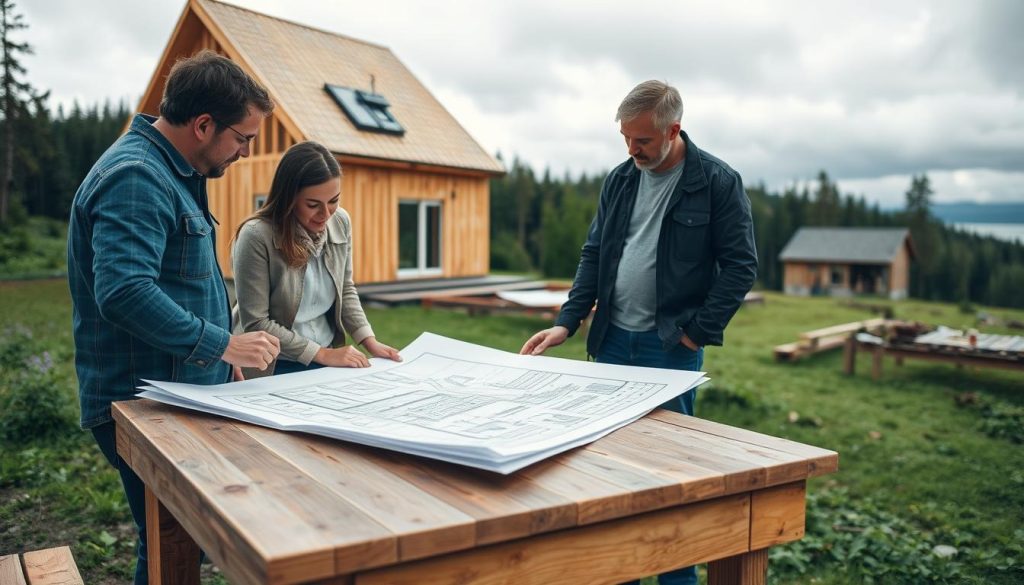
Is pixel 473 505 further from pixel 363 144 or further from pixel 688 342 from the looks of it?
pixel 363 144

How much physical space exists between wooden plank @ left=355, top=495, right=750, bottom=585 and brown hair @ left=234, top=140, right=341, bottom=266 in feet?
5.26

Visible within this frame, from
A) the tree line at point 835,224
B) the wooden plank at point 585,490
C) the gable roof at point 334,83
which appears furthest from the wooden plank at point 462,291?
the tree line at point 835,224

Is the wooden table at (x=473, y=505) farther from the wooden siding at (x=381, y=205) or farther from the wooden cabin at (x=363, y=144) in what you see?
the wooden siding at (x=381, y=205)

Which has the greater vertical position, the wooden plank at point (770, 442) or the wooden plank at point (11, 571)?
the wooden plank at point (770, 442)

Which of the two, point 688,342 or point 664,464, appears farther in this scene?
point 688,342

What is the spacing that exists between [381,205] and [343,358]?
10.9 meters

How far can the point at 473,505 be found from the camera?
3.31 ft

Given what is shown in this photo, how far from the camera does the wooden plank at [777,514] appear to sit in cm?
127

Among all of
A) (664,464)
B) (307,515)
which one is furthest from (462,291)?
(307,515)

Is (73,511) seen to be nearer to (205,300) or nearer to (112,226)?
(205,300)

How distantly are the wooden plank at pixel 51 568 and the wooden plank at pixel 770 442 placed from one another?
1.58 m

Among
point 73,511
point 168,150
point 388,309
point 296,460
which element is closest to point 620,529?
point 296,460

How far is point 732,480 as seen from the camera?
3.90 feet

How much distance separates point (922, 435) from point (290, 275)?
5.11m
